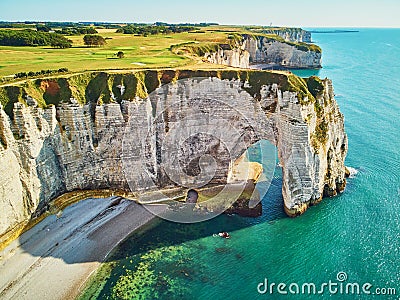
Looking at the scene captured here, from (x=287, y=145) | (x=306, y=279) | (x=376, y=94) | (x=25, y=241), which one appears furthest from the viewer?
(x=376, y=94)

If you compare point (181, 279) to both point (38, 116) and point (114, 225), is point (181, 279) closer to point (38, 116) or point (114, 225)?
point (114, 225)

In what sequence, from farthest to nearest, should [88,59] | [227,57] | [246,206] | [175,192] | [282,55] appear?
[282,55], [227,57], [88,59], [175,192], [246,206]

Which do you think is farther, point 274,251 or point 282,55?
point 282,55

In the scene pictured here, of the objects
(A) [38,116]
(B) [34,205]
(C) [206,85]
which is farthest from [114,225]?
(C) [206,85]

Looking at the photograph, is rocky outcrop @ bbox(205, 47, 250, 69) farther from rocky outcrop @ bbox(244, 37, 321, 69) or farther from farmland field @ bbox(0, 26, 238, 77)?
rocky outcrop @ bbox(244, 37, 321, 69)

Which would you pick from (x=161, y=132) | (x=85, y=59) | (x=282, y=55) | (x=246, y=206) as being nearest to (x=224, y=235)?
(x=246, y=206)

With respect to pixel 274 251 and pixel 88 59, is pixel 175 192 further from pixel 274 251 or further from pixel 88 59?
pixel 88 59
